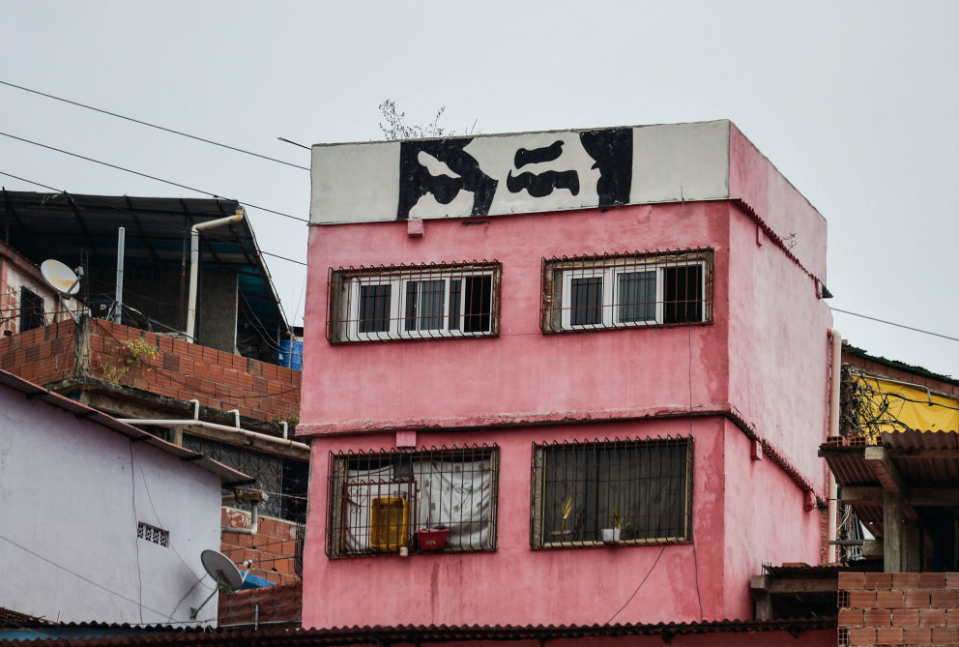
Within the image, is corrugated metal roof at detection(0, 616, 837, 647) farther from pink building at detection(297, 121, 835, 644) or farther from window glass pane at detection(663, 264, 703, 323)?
window glass pane at detection(663, 264, 703, 323)

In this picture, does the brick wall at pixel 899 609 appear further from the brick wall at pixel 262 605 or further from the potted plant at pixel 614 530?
the brick wall at pixel 262 605

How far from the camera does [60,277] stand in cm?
3212

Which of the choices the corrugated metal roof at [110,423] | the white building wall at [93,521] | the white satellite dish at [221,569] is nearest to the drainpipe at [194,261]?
the corrugated metal roof at [110,423]

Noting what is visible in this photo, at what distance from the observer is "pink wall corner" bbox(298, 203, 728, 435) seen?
22578mm

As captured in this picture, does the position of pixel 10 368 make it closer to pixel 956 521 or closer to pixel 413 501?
pixel 413 501

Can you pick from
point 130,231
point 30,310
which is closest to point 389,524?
point 130,231

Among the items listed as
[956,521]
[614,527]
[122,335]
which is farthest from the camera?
[122,335]

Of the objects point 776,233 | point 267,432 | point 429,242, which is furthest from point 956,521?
point 267,432

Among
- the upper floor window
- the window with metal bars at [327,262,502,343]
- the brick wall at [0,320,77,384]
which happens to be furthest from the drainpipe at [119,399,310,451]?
the window with metal bars at [327,262,502,343]

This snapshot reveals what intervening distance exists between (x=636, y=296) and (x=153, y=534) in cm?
802

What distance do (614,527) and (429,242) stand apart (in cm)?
438

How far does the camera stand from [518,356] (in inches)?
910

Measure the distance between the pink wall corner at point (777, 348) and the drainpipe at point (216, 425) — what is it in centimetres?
1102

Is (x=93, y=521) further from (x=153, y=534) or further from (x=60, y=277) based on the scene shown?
(x=60, y=277)
